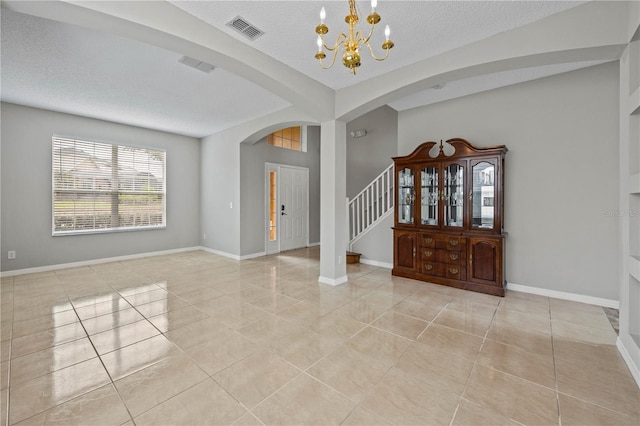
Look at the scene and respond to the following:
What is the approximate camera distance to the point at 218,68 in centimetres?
342

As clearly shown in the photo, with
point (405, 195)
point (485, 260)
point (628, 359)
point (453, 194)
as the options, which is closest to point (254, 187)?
point (405, 195)

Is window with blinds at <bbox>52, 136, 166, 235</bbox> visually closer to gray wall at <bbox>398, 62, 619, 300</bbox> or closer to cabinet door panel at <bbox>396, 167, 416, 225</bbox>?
cabinet door panel at <bbox>396, 167, 416, 225</bbox>

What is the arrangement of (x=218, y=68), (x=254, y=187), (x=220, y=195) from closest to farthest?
(x=218, y=68), (x=254, y=187), (x=220, y=195)

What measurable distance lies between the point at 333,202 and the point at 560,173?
3.03 m

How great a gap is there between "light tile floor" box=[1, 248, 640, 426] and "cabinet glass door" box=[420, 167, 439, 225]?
1.13 meters

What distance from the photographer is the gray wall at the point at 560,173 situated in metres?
3.35

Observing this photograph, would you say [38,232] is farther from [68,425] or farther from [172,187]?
[68,425]

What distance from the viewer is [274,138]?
6828mm

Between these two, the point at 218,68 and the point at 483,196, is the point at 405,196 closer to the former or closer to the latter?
the point at 483,196

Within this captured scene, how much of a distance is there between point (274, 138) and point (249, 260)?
3.04 meters

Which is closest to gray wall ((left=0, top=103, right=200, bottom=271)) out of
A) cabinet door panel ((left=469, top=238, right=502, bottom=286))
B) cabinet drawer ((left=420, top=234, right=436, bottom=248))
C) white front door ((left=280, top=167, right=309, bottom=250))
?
white front door ((left=280, top=167, right=309, bottom=250))

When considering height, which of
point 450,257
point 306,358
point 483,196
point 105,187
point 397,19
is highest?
point 397,19

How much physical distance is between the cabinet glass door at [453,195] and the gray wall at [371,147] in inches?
92.5

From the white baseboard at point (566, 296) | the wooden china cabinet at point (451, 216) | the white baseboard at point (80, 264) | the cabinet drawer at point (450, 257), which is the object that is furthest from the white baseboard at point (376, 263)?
the white baseboard at point (80, 264)
